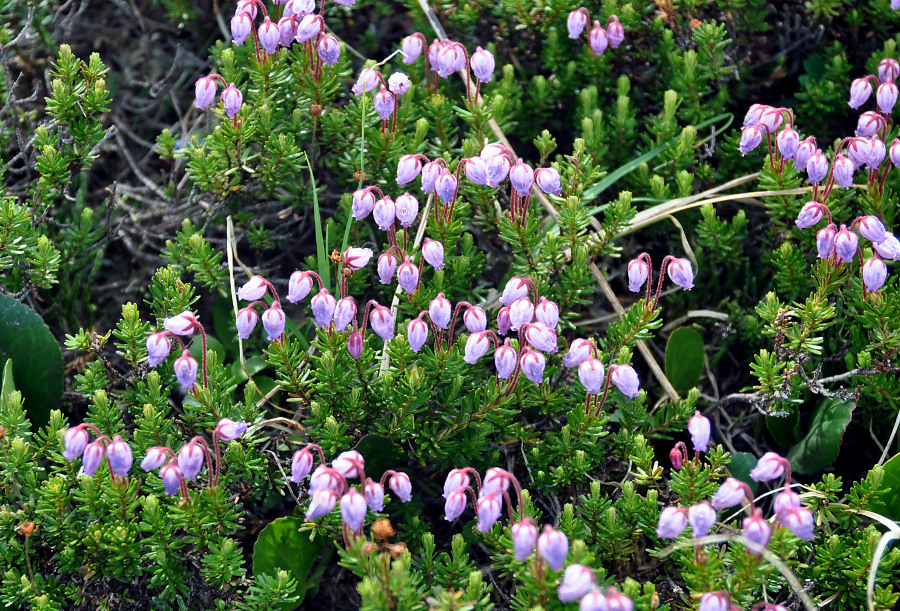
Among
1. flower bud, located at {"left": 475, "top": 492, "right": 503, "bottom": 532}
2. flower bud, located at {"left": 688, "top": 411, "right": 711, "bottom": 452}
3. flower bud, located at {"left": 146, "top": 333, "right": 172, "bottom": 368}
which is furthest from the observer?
flower bud, located at {"left": 146, "top": 333, "right": 172, "bottom": 368}

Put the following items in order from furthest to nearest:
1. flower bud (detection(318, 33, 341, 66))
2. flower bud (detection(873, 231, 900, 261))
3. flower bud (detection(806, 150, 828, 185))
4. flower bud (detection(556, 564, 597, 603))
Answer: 1. flower bud (detection(318, 33, 341, 66))
2. flower bud (detection(806, 150, 828, 185))
3. flower bud (detection(873, 231, 900, 261))
4. flower bud (detection(556, 564, 597, 603))

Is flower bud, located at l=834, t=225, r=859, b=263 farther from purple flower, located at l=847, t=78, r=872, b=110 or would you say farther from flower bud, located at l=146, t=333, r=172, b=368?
flower bud, located at l=146, t=333, r=172, b=368

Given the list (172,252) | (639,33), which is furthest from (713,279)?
(172,252)

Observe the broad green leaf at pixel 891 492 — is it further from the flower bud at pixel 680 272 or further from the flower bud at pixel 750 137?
the flower bud at pixel 750 137

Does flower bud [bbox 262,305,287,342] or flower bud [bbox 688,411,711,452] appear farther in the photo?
flower bud [bbox 262,305,287,342]

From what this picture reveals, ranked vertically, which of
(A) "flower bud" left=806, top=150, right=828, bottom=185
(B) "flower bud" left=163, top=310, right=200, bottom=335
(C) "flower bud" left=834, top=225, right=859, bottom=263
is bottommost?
(C) "flower bud" left=834, top=225, right=859, bottom=263

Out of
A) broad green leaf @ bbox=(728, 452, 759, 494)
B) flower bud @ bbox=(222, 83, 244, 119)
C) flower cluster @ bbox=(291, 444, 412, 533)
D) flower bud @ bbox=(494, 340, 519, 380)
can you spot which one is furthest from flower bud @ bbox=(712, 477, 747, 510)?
flower bud @ bbox=(222, 83, 244, 119)

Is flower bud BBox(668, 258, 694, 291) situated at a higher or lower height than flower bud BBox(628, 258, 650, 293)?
lower

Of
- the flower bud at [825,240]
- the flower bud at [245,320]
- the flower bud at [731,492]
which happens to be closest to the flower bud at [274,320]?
the flower bud at [245,320]
